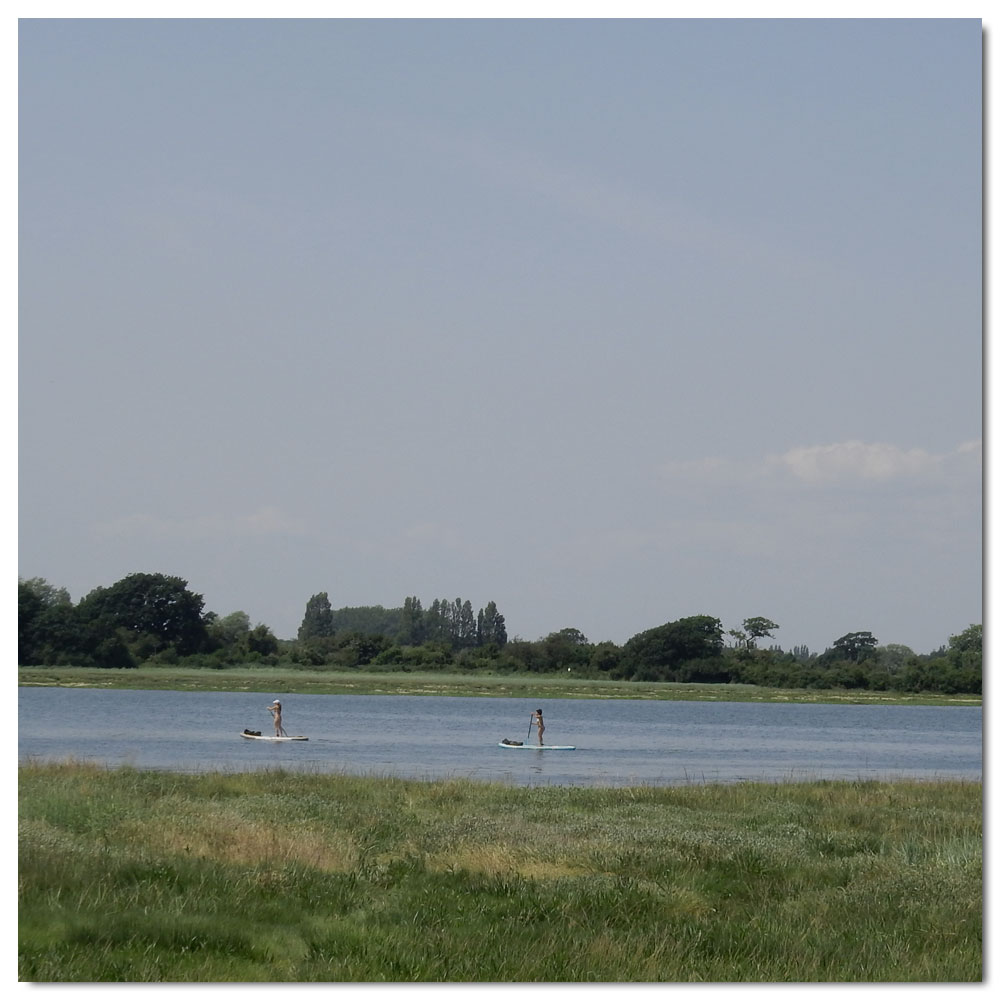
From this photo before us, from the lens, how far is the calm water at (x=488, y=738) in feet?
119

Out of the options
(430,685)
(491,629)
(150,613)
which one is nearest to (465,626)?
(491,629)

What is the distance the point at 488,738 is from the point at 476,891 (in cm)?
3966

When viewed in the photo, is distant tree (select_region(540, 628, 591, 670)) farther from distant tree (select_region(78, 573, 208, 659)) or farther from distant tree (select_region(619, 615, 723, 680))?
distant tree (select_region(78, 573, 208, 659))

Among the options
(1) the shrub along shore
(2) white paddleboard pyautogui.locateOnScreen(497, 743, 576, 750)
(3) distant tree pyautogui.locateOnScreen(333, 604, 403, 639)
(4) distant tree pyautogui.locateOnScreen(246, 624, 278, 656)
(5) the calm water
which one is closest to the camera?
(5) the calm water

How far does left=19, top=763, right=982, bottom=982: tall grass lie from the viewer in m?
9.92

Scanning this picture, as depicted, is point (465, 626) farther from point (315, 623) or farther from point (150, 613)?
point (150, 613)

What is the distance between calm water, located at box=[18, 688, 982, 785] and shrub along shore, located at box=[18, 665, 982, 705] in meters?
3.28

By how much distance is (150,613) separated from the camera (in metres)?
76.8

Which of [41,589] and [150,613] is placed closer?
[41,589]

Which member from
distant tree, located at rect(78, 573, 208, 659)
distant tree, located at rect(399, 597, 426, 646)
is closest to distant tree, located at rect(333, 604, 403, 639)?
distant tree, located at rect(399, 597, 426, 646)

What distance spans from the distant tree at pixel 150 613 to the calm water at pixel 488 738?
14.8ft

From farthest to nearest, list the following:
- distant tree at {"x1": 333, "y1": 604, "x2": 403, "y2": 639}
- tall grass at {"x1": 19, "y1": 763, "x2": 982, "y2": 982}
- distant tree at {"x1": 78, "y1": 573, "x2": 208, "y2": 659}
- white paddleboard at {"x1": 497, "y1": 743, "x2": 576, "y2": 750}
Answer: distant tree at {"x1": 333, "y1": 604, "x2": 403, "y2": 639}, distant tree at {"x1": 78, "y1": 573, "x2": 208, "y2": 659}, white paddleboard at {"x1": 497, "y1": 743, "x2": 576, "y2": 750}, tall grass at {"x1": 19, "y1": 763, "x2": 982, "y2": 982}

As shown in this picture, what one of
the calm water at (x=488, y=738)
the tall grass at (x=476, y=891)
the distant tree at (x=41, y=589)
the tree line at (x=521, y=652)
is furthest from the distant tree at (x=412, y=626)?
the tall grass at (x=476, y=891)

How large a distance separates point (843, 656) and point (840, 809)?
90.3m
